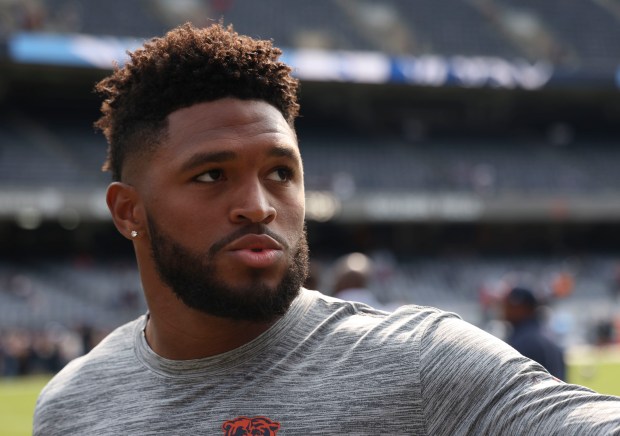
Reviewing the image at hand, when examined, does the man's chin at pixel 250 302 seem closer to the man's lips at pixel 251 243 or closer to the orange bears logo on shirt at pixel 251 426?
the man's lips at pixel 251 243

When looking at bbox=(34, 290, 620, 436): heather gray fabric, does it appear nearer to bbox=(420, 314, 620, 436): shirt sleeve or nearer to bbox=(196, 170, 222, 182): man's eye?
bbox=(420, 314, 620, 436): shirt sleeve

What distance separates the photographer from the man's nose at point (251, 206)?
161cm

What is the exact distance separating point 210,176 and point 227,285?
217 mm

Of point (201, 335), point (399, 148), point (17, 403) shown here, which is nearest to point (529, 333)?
point (201, 335)

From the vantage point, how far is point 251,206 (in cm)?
162

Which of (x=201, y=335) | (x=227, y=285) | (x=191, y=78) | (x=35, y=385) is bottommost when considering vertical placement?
(x=35, y=385)

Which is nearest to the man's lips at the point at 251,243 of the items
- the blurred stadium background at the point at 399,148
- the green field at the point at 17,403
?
the green field at the point at 17,403

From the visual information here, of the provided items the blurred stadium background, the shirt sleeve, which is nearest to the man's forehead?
the shirt sleeve

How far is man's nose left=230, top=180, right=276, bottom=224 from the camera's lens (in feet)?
5.29

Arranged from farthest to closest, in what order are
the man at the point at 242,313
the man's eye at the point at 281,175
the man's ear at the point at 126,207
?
1. the man's ear at the point at 126,207
2. the man's eye at the point at 281,175
3. the man at the point at 242,313

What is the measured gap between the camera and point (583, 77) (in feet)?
92.8

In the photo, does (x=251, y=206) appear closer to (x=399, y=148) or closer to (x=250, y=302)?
(x=250, y=302)

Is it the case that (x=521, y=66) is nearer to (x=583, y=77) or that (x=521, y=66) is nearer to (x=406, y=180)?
(x=583, y=77)

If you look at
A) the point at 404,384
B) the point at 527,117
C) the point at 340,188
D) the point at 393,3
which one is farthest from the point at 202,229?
the point at 527,117
